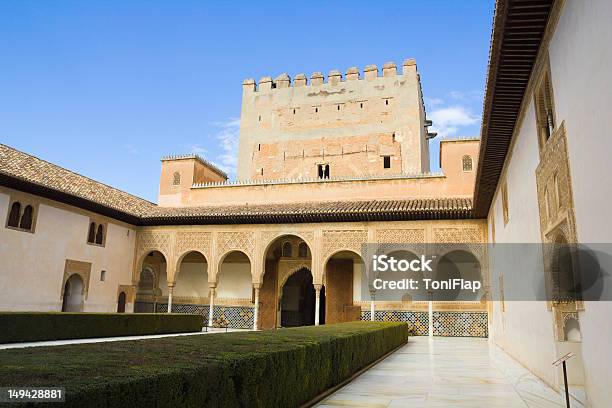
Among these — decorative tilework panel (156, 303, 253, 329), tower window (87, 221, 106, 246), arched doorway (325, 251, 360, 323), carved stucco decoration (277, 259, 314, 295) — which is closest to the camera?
tower window (87, 221, 106, 246)

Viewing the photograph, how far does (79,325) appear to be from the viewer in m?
12.0

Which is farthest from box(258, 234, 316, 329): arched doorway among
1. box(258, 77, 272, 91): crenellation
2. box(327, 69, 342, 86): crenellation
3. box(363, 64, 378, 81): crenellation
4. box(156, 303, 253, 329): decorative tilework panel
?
box(258, 77, 272, 91): crenellation

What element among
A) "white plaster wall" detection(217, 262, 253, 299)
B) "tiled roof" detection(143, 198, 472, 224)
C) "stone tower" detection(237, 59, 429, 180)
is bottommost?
"white plaster wall" detection(217, 262, 253, 299)

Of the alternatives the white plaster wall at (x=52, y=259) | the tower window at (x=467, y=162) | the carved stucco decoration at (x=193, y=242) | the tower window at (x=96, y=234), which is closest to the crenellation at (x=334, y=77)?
the tower window at (x=467, y=162)

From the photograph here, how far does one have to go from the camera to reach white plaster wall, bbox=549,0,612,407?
3725 millimetres

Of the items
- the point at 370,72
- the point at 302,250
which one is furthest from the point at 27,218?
the point at 370,72

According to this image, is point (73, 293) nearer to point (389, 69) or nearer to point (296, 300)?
point (296, 300)

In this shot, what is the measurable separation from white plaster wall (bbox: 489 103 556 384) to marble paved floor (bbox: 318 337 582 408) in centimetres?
34

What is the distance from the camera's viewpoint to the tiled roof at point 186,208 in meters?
Answer: 14.0

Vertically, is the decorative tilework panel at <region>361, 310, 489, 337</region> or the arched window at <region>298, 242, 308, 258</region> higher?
the arched window at <region>298, 242, 308, 258</region>

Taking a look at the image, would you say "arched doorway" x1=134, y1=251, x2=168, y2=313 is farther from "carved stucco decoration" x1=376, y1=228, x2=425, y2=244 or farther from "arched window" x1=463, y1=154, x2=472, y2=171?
"arched window" x1=463, y1=154, x2=472, y2=171

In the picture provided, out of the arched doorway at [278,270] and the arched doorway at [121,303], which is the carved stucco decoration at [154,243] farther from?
the arched doorway at [278,270]

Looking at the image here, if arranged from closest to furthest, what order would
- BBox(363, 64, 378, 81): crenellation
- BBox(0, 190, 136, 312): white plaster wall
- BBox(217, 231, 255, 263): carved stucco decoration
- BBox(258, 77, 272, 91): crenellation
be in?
BBox(0, 190, 136, 312): white plaster wall → BBox(217, 231, 255, 263): carved stucco decoration → BBox(363, 64, 378, 81): crenellation → BBox(258, 77, 272, 91): crenellation

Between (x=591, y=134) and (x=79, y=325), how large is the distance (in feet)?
38.9
